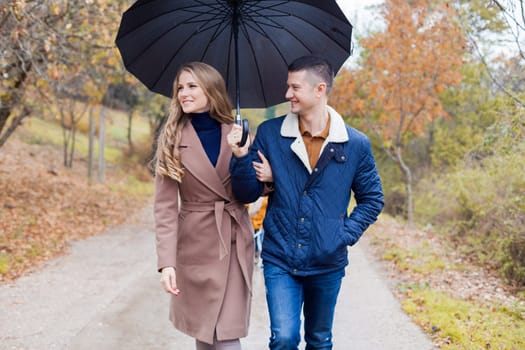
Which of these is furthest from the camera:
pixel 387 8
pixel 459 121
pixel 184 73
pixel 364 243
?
pixel 459 121

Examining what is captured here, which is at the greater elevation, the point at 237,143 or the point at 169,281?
the point at 237,143

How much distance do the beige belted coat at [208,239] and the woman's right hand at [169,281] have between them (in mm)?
93

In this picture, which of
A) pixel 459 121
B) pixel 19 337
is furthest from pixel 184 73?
pixel 459 121

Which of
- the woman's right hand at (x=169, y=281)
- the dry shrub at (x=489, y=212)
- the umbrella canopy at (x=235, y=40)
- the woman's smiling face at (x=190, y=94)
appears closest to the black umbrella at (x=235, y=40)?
the umbrella canopy at (x=235, y=40)

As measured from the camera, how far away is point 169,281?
330 centimetres

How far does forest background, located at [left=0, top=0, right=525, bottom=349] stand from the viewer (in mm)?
7461

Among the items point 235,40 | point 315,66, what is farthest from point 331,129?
point 235,40

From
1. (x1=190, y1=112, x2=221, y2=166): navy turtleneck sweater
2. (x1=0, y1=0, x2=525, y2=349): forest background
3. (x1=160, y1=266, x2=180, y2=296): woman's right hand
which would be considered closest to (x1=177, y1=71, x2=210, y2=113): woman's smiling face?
(x1=190, y1=112, x2=221, y2=166): navy turtleneck sweater

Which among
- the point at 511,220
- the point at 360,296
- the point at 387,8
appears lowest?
the point at 360,296

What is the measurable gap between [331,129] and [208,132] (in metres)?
0.73

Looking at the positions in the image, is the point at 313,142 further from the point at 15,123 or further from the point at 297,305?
the point at 15,123

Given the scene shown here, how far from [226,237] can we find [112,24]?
761 cm

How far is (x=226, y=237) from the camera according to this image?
3.49m

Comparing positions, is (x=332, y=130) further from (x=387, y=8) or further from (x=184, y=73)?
(x=387, y=8)
